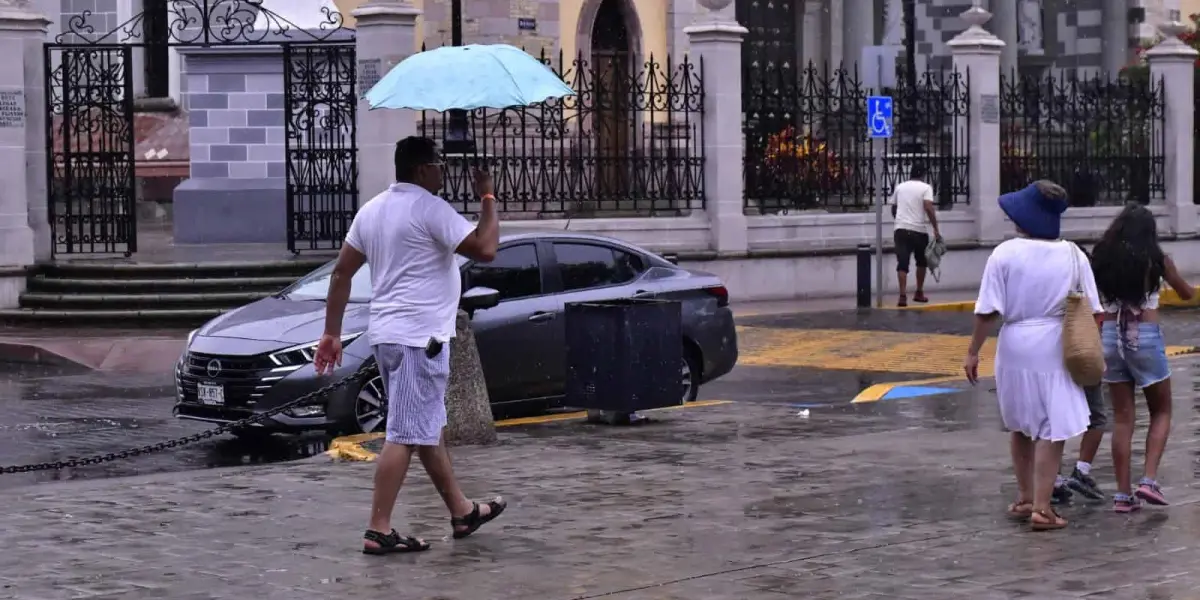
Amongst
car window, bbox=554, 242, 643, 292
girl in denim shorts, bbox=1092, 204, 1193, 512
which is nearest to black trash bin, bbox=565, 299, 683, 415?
car window, bbox=554, 242, 643, 292

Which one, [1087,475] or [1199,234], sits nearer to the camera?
[1087,475]

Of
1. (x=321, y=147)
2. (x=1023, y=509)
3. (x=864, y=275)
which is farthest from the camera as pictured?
(x=864, y=275)

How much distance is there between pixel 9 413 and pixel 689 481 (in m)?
6.68

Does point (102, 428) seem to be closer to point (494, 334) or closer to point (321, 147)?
point (494, 334)

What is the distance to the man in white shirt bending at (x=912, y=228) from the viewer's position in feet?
81.8

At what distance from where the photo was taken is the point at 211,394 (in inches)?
529

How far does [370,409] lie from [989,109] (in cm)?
1579

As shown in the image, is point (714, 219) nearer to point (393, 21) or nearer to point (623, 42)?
point (393, 21)

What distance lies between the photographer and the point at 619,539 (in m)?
9.45

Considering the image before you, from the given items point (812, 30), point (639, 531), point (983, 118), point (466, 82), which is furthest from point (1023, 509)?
point (812, 30)

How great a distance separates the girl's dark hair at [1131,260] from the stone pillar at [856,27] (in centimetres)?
3139

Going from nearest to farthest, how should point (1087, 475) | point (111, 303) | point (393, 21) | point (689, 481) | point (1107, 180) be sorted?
point (1087, 475) → point (689, 481) → point (111, 303) → point (393, 21) → point (1107, 180)

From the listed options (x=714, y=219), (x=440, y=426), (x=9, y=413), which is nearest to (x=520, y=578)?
(x=440, y=426)

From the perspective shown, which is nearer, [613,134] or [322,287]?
[322,287]
